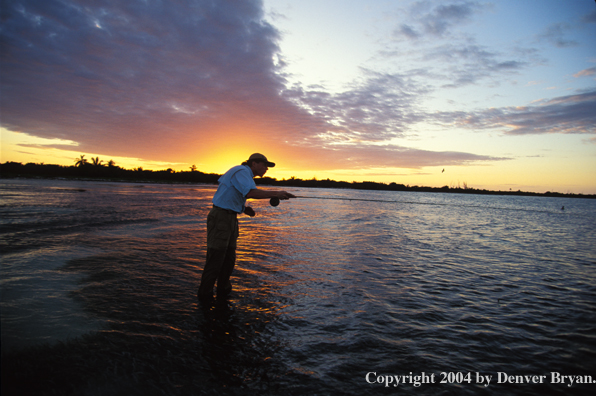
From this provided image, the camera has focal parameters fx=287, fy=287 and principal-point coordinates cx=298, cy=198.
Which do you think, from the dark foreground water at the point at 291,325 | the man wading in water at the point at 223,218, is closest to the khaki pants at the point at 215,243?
the man wading in water at the point at 223,218

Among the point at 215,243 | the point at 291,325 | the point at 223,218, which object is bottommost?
the point at 291,325

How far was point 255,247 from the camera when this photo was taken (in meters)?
11.5

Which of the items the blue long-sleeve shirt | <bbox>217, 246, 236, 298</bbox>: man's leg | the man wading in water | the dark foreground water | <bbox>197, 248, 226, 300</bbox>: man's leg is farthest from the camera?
<bbox>217, 246, 236, 298</bbox>: man's leg

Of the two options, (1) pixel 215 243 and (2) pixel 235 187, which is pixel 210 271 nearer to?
(1) pixel 215 243

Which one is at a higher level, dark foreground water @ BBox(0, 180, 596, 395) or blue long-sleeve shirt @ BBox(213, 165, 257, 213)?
blue long-sleeve shirt @ BBox(213, 165, 257, 213)

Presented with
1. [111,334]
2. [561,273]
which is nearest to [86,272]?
[111,334]

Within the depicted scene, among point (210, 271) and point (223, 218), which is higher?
point (223, 218)

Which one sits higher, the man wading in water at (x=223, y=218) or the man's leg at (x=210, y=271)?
the man wading in water at (x=223, y=218)

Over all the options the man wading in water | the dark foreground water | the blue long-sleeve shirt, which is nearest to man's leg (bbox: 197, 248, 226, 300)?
the man wading in water

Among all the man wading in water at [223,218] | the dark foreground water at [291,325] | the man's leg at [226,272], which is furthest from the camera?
the man's leg at [226,272]

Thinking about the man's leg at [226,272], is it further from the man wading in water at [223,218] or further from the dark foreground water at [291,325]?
the dark foreground water at [291,325]

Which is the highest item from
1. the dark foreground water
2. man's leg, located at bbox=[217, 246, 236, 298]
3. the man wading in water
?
the man wading in water

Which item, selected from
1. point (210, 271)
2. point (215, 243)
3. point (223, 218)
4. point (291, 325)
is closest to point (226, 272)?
point (210, 271)

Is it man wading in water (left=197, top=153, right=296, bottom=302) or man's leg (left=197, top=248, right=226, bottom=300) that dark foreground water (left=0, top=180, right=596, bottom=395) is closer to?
man's leg (left=197, top=248, right=226, bottom=300)
